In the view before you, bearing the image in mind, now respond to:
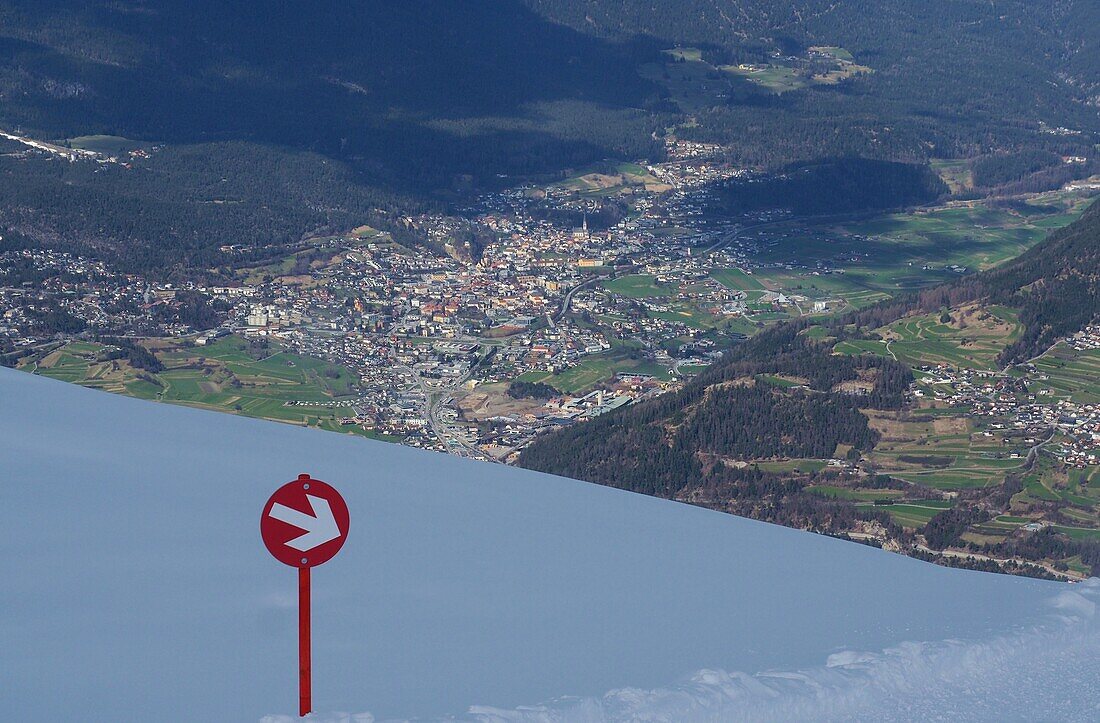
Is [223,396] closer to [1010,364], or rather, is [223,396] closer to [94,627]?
[1010,364]

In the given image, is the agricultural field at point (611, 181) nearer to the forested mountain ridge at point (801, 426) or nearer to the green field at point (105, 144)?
the green field at point (105, 144)

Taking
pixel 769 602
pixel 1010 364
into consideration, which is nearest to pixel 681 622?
pixel 769 602

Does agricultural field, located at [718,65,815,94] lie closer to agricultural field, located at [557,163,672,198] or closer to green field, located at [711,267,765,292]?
agricultural field, located at [557,163,672,198]

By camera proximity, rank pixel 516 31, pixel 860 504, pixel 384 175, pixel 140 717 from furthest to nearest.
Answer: pixel 516 31, pixel 384 175, pixel 860 504, pixel 140 717

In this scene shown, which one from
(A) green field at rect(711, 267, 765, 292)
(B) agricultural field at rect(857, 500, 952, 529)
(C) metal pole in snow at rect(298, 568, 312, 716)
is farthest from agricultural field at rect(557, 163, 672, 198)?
(C) metal pole in snow at rect(298, 568, 312, 716)

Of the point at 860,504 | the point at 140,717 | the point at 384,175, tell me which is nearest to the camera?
the point at 140,717

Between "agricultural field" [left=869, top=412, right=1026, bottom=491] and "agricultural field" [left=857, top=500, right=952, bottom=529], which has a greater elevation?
"agricultural field" [left=869, top=412, right=1026, bottom=491]

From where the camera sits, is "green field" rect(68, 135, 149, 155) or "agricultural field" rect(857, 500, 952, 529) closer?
"agricultural field" rect(857, 500, 952, 529)

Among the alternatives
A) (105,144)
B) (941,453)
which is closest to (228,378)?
(941,453)
